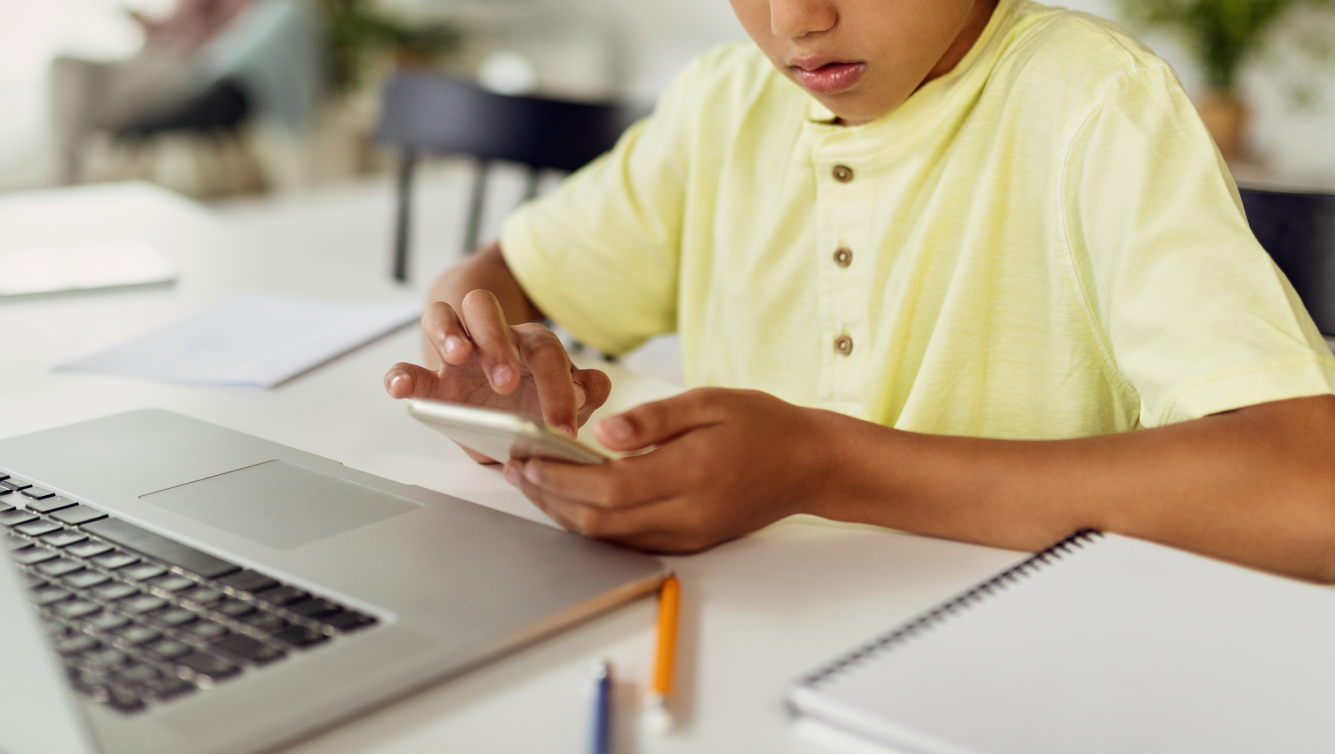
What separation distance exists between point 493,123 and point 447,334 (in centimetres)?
69

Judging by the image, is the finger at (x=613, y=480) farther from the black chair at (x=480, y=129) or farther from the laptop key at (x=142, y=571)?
the black chair at (x=480, y=129)

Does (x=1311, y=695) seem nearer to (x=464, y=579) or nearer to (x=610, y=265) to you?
(x=464, y=579)

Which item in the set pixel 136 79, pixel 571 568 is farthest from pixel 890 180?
pixel 136 79

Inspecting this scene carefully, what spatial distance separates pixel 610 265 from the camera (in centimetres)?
94

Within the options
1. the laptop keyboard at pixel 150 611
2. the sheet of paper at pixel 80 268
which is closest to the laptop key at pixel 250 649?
the laptop keyboard at pixel 150 611

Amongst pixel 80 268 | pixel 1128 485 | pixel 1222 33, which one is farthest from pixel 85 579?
pixel 1222 33

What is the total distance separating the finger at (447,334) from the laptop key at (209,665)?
0.24 metres

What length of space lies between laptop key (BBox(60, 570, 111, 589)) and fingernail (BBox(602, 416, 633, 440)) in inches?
7.8

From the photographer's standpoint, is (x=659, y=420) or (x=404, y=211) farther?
(x=404, y=211)

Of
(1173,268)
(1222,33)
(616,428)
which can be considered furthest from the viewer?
(1222,33)

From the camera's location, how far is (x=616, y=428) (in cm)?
46

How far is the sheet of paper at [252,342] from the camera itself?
77 cm

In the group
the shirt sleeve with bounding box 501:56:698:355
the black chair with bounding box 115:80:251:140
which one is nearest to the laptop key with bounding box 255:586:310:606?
the shirt sleeve with bounding box 501:56:698:355

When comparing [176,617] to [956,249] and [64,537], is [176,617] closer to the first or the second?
[64,537]
